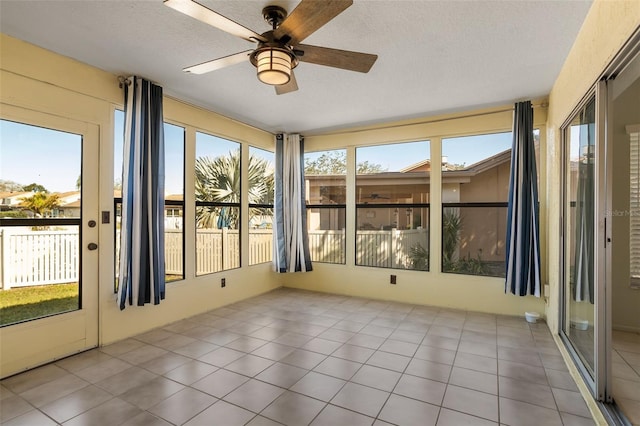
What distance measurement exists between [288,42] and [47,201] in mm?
2442

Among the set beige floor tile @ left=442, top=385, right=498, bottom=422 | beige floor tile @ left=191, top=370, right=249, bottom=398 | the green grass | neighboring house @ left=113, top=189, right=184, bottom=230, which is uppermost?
neighboring house @ left=113, top=189, right=184, bottom=230

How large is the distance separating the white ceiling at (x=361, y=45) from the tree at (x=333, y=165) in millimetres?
1209

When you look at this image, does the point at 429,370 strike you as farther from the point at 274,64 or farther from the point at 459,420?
the point at 274,64

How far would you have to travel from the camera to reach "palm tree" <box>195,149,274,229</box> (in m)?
4.12

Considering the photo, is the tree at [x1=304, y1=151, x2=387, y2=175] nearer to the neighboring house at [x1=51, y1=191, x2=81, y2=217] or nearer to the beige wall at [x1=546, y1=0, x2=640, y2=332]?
the beige wall at [x1=546, y1=0, x2=640, y2=332]

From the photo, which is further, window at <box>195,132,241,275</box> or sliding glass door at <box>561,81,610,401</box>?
window at <box>195,132,241,275</box>

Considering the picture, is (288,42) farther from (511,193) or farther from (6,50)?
(511,193)

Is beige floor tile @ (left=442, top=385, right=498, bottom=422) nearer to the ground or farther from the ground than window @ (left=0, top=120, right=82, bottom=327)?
nearer to the ground

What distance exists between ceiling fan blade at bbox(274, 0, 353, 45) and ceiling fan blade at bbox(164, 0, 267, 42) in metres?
0.18

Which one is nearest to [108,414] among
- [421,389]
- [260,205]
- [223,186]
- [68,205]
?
[68,205]

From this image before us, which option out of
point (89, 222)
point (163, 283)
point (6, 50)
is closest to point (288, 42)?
point (6, 50)

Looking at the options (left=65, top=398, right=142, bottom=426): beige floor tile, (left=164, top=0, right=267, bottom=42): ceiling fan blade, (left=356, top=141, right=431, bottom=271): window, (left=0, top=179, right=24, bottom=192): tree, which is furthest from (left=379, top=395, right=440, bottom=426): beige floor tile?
(left=0, top=179, right=24, bottom=192): tree

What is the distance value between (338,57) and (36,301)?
10.1ft

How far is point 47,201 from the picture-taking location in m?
2.73
